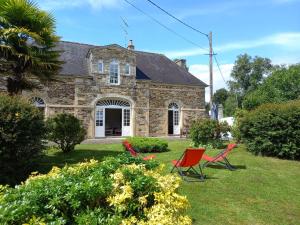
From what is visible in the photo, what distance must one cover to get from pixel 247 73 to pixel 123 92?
37.3 meters

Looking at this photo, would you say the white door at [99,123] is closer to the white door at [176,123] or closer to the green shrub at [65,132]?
the white door at [176,123]

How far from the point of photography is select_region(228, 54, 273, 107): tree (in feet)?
177

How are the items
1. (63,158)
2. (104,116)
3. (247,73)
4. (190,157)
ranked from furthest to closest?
(247,73)
(104,116)
(63,158)
(190,157)

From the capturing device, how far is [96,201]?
9.66 feet

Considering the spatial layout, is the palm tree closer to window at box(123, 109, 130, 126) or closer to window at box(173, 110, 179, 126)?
window at box(123, 109, 130, 126)

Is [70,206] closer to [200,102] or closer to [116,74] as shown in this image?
[116,74]

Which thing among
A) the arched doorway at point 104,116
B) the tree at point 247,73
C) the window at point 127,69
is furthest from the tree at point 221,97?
the window at point 127,69

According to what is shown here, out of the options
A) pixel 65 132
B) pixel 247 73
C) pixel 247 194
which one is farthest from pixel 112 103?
pixel 247 73

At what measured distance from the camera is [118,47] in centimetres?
2306

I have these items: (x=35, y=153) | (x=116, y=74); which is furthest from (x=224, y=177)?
(x=116, y=74)

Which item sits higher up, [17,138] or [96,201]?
[17,138]

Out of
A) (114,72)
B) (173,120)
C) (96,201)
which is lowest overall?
(96,201)

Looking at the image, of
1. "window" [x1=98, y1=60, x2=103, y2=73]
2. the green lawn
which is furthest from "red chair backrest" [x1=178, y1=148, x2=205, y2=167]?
"window" [x1=98, y1=60, x2=103, y2=73]

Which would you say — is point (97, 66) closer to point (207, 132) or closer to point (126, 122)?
point (126, 122)
